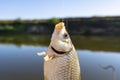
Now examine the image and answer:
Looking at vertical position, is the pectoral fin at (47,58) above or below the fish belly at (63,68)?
above

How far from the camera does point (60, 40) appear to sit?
40.5 inches

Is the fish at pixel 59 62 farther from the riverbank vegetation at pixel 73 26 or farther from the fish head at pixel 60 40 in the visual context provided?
the riverbank vegetation at pixel 73 26

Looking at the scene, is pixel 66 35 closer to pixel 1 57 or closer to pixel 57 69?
pixel 57 69

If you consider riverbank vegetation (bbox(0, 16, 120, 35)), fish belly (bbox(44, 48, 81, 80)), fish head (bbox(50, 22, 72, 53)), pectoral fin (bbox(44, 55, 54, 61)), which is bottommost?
riverbank vegetation (bbox(0, 16, 120, 35))

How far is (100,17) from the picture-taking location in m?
27.8

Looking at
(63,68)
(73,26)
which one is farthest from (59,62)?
(73,26)

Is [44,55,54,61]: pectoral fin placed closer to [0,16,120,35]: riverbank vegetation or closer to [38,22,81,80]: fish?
[38,22,81,80]: fish

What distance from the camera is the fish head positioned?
39.6 inches

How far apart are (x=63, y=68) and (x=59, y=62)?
26 mm

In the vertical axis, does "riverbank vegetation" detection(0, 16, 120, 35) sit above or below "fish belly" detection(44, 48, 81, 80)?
below

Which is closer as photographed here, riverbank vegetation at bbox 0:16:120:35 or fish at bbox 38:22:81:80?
fish at bbox 38:22:81:80

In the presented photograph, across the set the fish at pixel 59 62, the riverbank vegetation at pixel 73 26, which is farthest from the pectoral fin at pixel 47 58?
the riverbank vegetation at pixel 73 26

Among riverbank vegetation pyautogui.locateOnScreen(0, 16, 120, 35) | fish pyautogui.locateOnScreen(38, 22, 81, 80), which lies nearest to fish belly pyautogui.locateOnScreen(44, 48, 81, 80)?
fish pyautogui.locateOnScreen(38, 22, 81, 80)

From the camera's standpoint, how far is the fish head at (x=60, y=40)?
1006 millimetres
